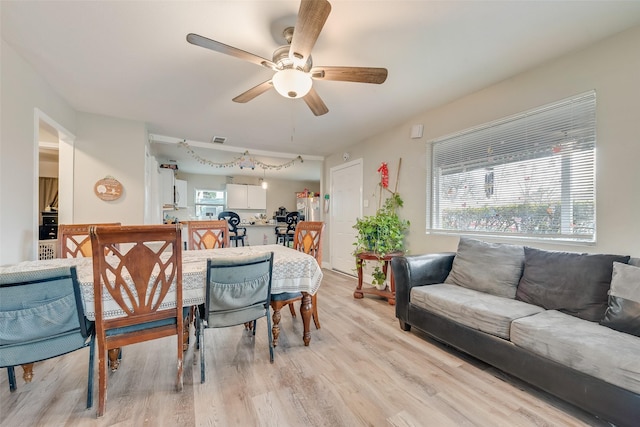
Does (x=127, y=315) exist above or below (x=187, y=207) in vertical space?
below

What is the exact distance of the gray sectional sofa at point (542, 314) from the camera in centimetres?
131

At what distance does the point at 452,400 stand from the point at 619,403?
29.2 inches

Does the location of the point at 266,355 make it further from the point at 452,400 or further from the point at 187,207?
the point at 187,207

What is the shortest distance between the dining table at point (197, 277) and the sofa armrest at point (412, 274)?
32.9 inches

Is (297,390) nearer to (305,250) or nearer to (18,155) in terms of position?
(305,250)

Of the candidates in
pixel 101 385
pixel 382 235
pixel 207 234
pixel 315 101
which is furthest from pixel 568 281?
pixel 207 234

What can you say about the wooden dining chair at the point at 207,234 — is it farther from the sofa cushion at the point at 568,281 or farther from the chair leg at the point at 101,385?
the sofa cushion at the point at 568,281

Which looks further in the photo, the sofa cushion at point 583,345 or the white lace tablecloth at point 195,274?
the white lace tablecloth at point 195,274

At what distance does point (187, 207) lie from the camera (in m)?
7.29

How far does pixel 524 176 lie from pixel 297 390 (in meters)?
2.66

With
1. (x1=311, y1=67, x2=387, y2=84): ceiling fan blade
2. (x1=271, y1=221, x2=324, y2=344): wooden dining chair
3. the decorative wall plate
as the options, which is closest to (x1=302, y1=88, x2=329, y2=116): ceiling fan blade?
(x1=311, y1=67, x2=387, y2=84): ceiling fan blade

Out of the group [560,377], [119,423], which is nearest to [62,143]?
[119,423]

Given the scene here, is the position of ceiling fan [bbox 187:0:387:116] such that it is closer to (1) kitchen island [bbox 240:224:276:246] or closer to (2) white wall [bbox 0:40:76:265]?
(2) white wall [bbox 0:40:76:265]

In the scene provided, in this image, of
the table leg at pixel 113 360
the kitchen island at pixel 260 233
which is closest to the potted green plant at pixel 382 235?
the table leg at pixel 113 360
